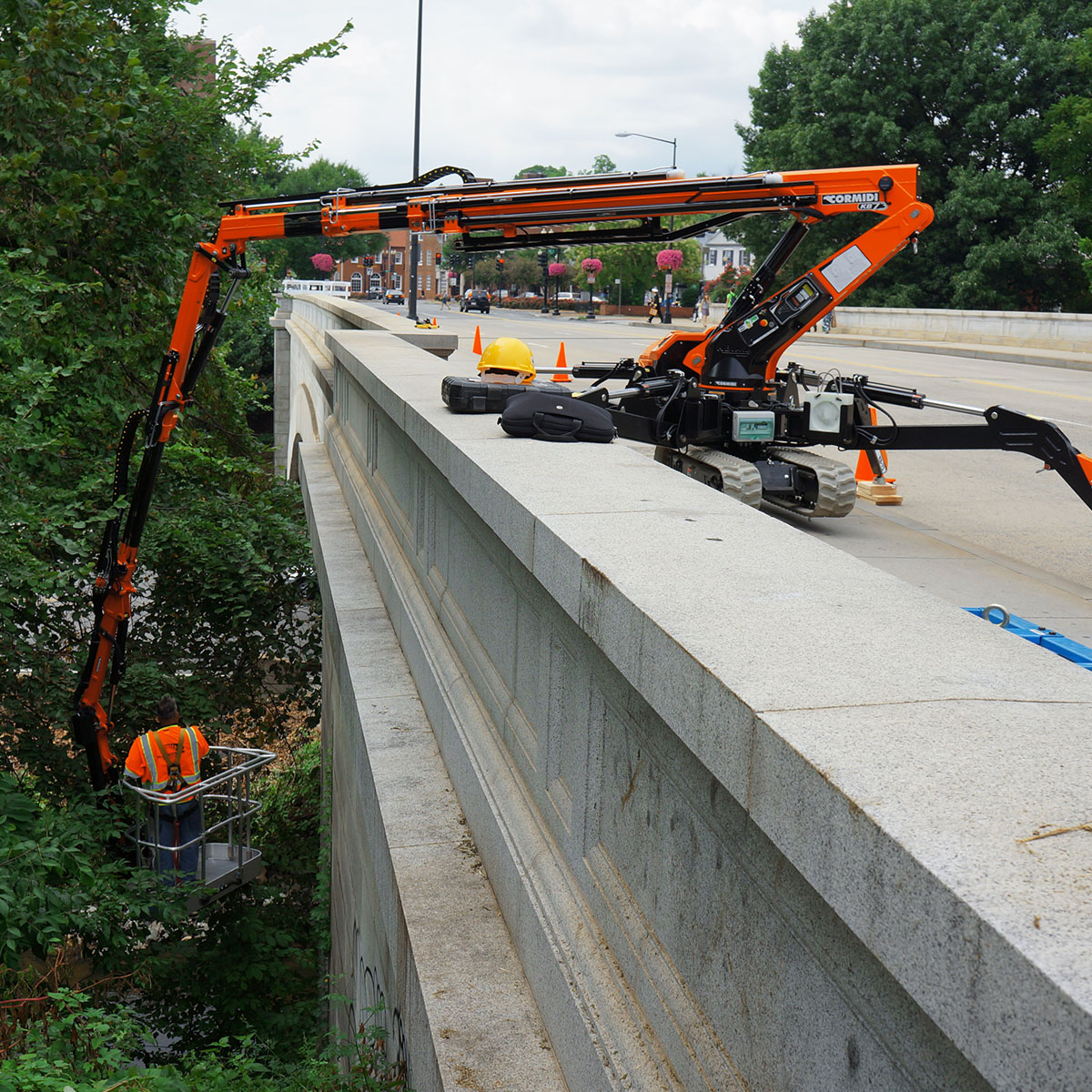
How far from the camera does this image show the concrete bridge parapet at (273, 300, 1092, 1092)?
1532 mm

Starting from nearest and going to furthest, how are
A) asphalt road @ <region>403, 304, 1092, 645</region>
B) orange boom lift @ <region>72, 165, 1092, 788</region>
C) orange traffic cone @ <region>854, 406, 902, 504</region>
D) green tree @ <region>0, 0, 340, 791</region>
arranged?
orange boom lift @ <region>72, 165, 1092, 788</region> < asphalt road @ <region>403, 304, 1092, 645</region> < green tree @ <region>0, 0, 340, 791</region> < orange traffic cone @ <region>854, 406, 902, 504</region>

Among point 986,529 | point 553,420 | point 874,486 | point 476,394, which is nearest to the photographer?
point 553,420

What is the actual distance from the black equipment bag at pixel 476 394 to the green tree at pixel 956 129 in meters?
45.2

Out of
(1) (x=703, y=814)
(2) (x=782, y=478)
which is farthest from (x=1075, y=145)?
(1) (x=703, y=814)

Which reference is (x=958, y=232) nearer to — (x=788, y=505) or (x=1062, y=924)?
(x=788, y=505)

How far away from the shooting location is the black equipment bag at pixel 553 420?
5516 mm

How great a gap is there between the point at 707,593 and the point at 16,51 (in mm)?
11121

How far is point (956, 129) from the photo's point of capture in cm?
5159

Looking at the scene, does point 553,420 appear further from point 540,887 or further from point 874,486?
point 874,486

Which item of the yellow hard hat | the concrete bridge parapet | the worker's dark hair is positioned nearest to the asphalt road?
the yellow hard hat

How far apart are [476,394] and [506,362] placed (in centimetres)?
122

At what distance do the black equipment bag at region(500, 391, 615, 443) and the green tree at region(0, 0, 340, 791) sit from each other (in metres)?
4.34

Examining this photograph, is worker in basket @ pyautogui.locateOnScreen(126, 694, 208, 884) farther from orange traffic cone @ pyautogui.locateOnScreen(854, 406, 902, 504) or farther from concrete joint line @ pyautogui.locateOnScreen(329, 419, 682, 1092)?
orange traffic cone @ pyautogui.locateOnScreen(854, 406, 902, 504)

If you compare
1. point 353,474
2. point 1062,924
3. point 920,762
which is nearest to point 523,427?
point 920,762
